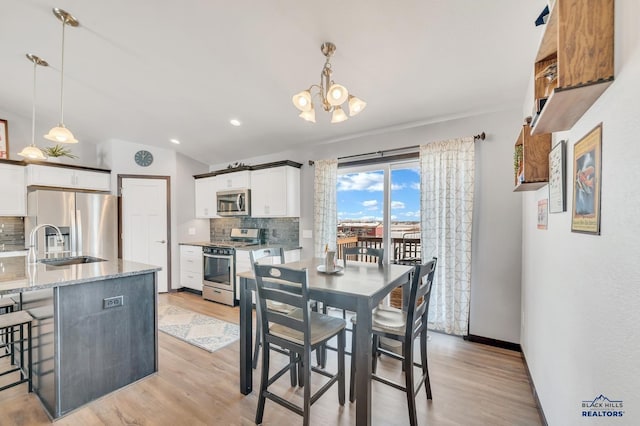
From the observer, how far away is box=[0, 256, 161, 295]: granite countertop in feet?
5.61

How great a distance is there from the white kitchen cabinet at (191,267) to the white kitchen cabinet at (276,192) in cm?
134

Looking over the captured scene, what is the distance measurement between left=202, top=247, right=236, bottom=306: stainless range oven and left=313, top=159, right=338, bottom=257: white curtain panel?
1419mm

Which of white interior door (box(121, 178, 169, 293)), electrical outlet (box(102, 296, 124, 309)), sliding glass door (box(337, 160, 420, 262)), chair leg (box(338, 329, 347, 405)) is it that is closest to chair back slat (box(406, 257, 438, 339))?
chair leg (box(338, 329, 347, 405))

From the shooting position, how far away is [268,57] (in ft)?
8.15

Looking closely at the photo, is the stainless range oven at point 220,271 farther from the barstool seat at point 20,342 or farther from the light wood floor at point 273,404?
the barstool seat at point 20,342

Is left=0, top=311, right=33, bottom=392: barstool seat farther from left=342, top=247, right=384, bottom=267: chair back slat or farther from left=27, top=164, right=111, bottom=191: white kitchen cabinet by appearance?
left=27, top=164, right=111, bottom=191: white kitchen cabinet

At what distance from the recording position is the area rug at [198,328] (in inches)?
120

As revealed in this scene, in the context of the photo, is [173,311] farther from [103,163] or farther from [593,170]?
[593,170]

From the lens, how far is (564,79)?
3.29 ft

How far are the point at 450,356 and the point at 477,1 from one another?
294cm

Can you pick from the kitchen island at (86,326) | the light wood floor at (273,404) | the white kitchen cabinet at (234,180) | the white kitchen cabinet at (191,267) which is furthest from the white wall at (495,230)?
the white kitchen cabinet at (191,267)

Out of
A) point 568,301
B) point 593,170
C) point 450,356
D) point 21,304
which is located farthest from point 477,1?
point 21,304

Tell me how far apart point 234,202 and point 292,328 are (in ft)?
11.5

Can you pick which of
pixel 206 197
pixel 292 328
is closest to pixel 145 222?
pixel 206 197
